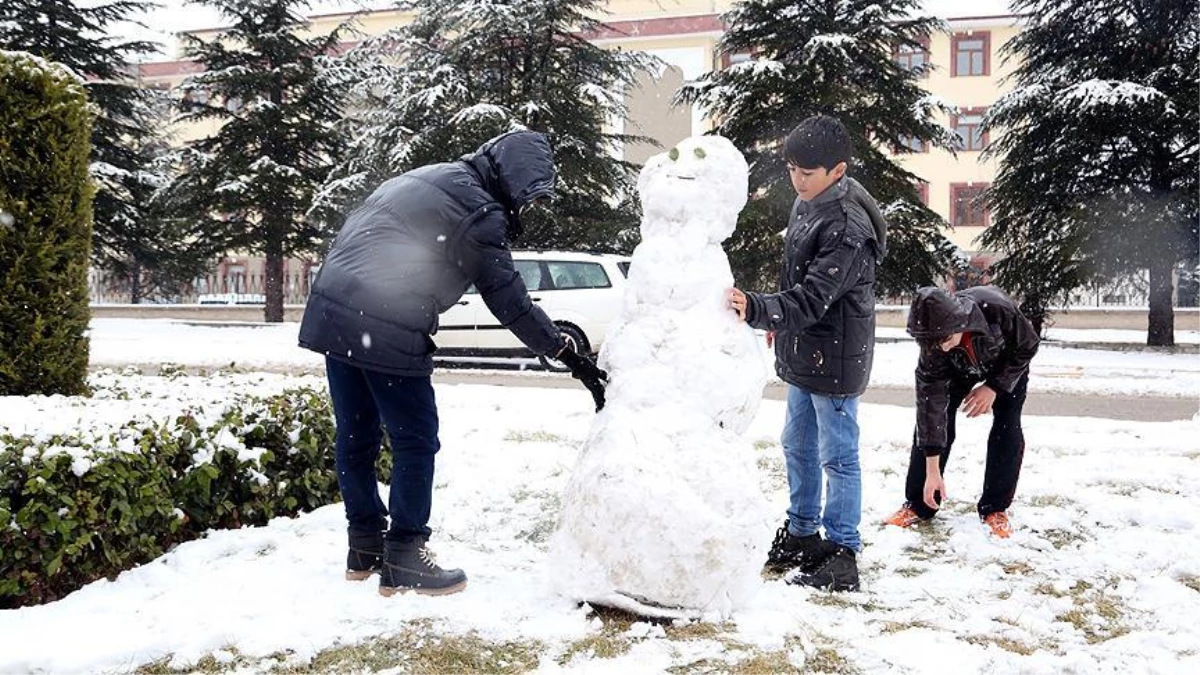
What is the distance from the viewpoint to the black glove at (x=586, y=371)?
11.2 feet

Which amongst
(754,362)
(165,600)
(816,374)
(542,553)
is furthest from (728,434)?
(165,600)

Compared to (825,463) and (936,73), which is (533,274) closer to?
(825,463)

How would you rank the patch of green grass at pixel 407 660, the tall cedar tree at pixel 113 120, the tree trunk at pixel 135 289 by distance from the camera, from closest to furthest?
the patch of green grass at pixel 407 660 < the tall cedar tree at pixel 113 120 < the tree trunk at pixel 135 289

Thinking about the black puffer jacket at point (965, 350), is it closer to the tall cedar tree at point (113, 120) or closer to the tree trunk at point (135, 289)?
the tall cedar tree at point (113, 120)

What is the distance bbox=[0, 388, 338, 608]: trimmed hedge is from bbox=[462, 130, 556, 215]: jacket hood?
177 cm

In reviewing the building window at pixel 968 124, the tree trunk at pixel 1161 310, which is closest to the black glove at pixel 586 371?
the tree trunk at pixel 1161 310

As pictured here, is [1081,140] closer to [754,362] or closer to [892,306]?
[892,306]

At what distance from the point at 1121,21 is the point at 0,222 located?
19823 millimetres

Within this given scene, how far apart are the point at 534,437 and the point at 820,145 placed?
149 inches

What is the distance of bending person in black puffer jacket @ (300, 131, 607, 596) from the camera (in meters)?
3.35

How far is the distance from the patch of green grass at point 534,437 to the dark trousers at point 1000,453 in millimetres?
2709

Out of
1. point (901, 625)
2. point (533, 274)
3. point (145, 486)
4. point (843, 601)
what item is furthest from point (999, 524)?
point (533, 274)

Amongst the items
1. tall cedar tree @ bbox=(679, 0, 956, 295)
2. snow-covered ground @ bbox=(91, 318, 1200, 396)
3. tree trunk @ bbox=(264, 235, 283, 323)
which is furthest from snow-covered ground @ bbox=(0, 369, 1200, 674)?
tree trunk @ bbox=(264, 235, 283, 323)

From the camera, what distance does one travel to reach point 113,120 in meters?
23.3
